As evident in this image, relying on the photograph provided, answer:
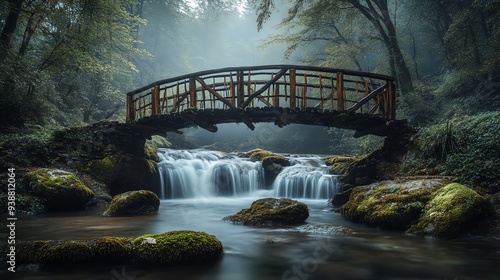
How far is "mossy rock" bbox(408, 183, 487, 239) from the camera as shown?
6684 millimetres

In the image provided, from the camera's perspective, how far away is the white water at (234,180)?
51.6 feet

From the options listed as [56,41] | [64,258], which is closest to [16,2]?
[56,41]

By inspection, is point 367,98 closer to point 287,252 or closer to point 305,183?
point 305,183

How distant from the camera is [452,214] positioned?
678 centimetres

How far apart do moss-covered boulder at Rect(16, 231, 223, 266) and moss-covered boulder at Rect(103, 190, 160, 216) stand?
193 inches

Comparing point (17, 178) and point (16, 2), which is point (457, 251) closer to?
point (17, 178)

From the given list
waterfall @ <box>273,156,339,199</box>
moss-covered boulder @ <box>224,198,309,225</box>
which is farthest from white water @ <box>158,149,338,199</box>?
moss-covered boulder @ <box>224,198,309,225</box>

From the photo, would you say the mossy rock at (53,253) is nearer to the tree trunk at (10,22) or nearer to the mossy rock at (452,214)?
the mossy rock at (452,214)

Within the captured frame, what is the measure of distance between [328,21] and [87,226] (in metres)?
20.1

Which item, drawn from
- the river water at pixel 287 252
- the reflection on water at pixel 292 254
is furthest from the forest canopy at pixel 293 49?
the reflection on water at pixel 292 254

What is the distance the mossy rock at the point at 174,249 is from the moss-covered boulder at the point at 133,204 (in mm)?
5108

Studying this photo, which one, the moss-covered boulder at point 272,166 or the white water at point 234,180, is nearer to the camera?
the white water at point 234,180

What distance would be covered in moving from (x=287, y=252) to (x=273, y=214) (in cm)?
264

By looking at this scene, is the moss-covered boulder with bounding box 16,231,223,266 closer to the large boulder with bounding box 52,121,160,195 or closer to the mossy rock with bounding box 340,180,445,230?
the mossy rock with bounding box 340,180,445,230
